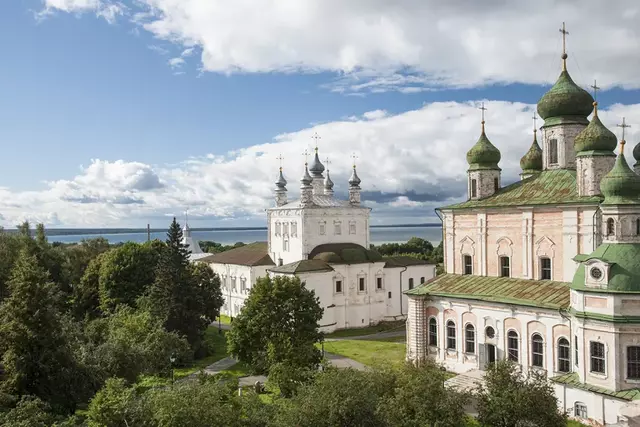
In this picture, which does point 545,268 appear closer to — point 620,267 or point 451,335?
point 451,335

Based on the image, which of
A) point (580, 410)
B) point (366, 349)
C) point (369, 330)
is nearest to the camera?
point (580, 410)

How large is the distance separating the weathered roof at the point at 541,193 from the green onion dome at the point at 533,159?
230 inches

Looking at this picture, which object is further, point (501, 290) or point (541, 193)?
point (541, 193)

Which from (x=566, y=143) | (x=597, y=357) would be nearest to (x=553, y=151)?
(x=566, y=143)

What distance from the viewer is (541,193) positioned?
27.7m

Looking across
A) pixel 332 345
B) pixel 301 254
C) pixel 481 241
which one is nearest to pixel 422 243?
pixel 301 254

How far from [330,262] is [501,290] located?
703 inches

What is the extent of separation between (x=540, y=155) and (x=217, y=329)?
89.9 ft

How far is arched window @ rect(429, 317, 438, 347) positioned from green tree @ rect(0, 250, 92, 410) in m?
16.6

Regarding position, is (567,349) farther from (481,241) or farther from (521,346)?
(481,241)

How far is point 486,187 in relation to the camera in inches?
1231

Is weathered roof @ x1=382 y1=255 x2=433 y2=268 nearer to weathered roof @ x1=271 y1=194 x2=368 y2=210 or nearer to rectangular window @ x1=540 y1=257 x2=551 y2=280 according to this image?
weathered roof @ x1=271 y1=194 x2=368 y2=210

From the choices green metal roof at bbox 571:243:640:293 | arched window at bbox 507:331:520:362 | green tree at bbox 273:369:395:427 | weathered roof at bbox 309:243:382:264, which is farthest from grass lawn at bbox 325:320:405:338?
green tree at bbox 273:369:395:427

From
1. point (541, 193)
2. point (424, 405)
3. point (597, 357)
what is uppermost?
point (541, 193)
